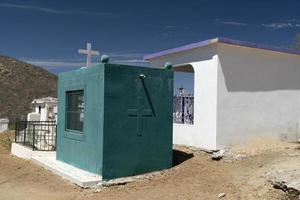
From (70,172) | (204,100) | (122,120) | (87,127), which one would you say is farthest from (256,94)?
(70,172)

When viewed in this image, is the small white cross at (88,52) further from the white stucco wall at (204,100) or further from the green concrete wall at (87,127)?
the white stucco wall at (204,100)

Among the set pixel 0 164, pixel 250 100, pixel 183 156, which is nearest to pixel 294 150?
pixel 250 100

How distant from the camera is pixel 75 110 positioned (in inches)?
465

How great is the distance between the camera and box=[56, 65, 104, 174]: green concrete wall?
998 cm

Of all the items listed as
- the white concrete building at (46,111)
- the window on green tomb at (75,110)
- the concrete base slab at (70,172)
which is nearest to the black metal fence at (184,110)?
the window on green tomb at (75,110)

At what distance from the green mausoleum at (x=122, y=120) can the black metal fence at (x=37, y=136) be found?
4.05 meters

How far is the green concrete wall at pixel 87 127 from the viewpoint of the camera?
998cm

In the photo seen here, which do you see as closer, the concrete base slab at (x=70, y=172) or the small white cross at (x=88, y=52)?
the concrete base slab at (x=70, y=172)

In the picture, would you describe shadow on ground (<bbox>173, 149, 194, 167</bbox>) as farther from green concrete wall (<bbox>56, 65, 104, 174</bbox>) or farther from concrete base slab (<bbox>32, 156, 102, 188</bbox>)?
concrete base slab (<bbox>32, 156, 102, 188</bbox>)

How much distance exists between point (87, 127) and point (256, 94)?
16.2ft

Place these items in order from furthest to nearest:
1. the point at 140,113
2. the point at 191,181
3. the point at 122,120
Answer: the point at 140,113
the point at 122,120
the point at 191,181

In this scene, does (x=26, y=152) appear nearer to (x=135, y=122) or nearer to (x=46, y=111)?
(x=135, y=122)

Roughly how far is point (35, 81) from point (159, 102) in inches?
1871

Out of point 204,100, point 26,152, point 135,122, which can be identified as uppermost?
point 204,100
